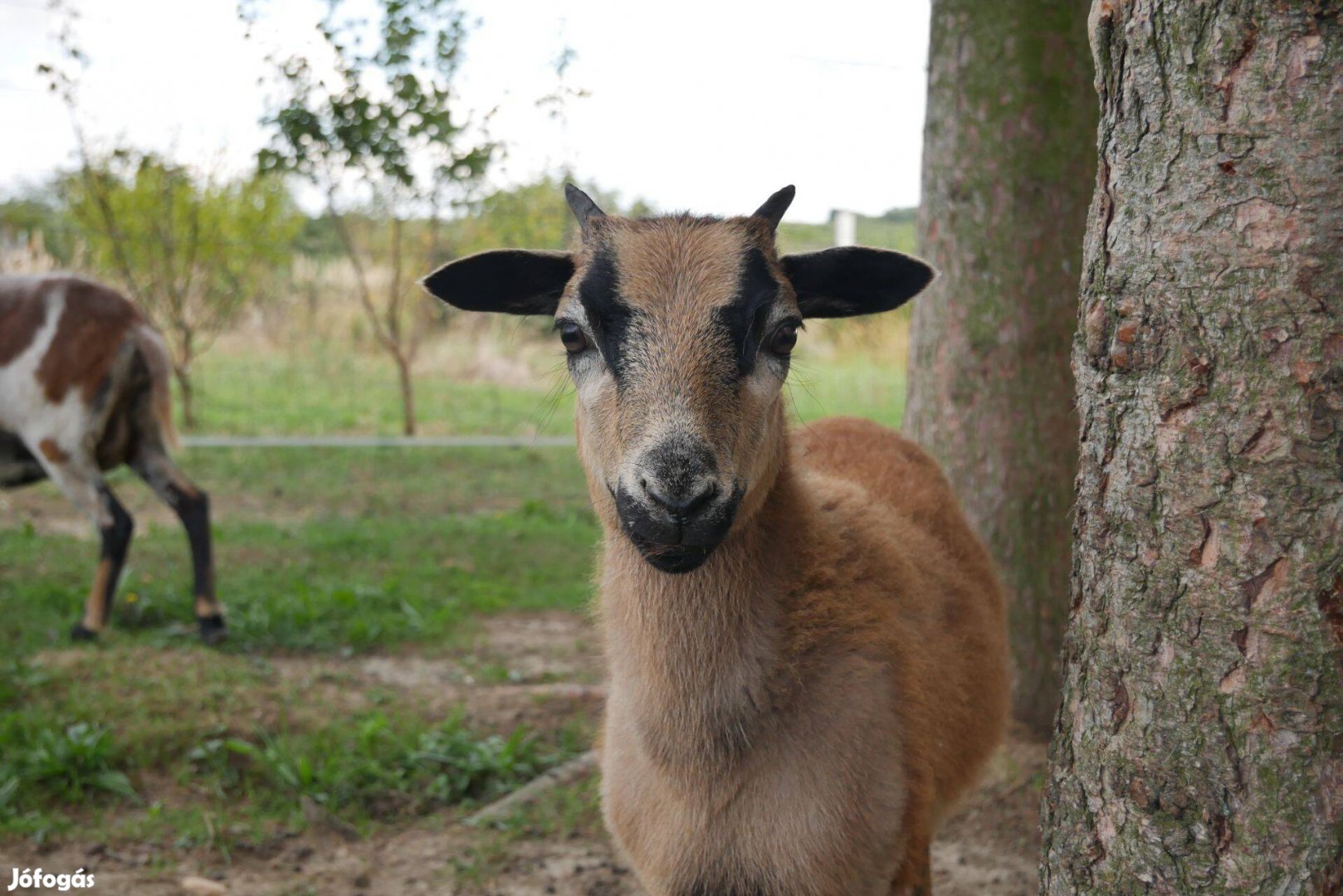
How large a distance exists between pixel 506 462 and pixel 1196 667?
10406 mm

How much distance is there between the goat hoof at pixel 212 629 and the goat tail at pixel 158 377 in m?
1.47

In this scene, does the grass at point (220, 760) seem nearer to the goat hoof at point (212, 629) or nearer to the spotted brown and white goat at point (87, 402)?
the goat hoof at point (212, 629)

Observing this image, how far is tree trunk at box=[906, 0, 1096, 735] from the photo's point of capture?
477cm

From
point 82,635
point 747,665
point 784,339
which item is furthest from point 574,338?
point 82,635

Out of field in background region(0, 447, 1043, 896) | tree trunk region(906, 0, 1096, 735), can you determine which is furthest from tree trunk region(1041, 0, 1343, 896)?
tree trunk region(906, 0, 1096, 735)

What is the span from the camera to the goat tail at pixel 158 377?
7.28 meters

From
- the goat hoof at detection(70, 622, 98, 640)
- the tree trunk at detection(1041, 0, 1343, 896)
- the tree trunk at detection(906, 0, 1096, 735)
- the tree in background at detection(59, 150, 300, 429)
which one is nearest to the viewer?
the tree trunk at detection(1041, 0, 1343, 896)

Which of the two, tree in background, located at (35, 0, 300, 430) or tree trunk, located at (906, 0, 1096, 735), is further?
tree in background, located at (35, 0, 300, 430)

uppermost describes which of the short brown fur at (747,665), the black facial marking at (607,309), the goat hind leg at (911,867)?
the black facial marking at (607,309)

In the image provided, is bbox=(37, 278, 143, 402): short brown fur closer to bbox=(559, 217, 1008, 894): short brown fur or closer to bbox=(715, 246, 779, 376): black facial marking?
bbox=(559, 217, 1008, 894): short brown fur

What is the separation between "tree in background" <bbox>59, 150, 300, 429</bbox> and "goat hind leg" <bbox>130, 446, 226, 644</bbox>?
563 cm

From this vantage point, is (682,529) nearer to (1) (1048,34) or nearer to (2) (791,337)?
(2) (791,337)

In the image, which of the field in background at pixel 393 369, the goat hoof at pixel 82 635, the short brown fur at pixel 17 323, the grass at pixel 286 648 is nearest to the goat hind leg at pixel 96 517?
the goat hoof at pixel 82 635

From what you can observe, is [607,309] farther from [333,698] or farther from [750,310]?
[333,698]
